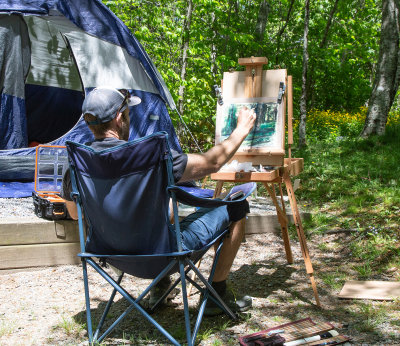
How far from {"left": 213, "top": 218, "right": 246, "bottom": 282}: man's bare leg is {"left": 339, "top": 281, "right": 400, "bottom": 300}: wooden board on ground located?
771mm

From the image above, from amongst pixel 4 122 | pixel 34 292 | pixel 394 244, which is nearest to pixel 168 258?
pixel 34 292

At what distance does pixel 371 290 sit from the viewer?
108 inches

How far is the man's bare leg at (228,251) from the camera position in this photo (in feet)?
7.96

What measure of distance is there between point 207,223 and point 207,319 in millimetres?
572

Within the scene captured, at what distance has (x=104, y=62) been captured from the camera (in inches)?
219

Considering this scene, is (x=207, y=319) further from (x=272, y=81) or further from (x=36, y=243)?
(x=272, y=81)

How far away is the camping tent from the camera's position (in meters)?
5.08

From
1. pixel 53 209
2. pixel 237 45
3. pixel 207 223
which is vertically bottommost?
pixel 53 209

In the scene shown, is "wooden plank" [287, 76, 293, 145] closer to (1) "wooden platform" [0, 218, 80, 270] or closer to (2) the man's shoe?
(2) the man's shoe

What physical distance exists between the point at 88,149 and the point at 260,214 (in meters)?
2.45

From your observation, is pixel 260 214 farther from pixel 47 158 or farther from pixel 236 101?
pixel 47 158

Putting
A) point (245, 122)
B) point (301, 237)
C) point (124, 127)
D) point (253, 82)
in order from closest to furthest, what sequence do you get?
point (124, 127) → point (245, 122) → point (301, 237) → point (253, 82)

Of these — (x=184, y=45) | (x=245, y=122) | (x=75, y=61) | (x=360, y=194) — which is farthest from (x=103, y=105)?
(x=184, y=45)

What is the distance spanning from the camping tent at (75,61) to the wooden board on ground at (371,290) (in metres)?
3.12
